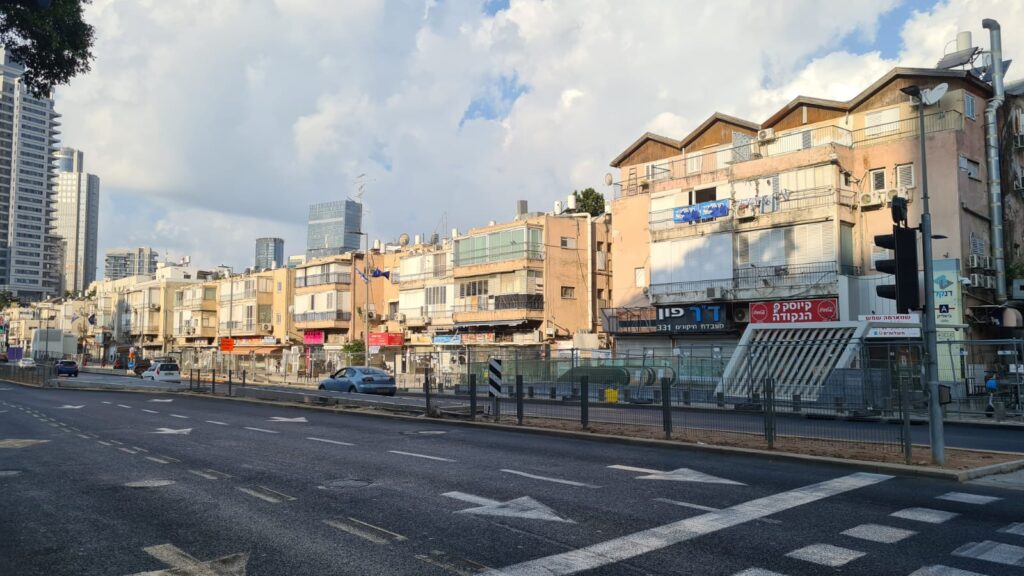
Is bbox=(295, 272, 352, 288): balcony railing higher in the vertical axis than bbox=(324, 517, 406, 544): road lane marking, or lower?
higher

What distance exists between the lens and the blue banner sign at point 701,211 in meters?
39.5

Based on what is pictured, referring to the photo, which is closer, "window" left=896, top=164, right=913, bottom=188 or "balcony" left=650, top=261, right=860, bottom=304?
"balcony" left=650, top=261, right=860, bottom=304

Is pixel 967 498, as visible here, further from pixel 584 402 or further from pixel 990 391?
pixel 990 391

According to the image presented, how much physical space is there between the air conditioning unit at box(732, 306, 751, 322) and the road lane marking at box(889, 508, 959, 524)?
3063cm

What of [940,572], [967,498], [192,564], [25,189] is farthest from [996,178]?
[25,189]

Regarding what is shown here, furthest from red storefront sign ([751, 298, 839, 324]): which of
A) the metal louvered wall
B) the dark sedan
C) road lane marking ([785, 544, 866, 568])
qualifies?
road lane marking ([785, 544, 866, 568])

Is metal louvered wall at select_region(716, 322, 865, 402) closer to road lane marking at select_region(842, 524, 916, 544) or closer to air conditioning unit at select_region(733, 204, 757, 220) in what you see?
road lane marking at select_region(842, 524, 916, 544)

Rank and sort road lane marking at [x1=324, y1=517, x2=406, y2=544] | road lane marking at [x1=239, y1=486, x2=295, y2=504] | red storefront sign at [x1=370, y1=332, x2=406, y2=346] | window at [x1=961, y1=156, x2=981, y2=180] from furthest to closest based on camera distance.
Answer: red storefront sign at [x1=370, y1=332, x2=406, y2=346], window at [x1=961, y1=156, x2=981, y2=180], road lane marking at [x1=239, y1=486, x2=295, y2=504], road lane marking at [x1=324, y1=517, x2=406, y2=544]

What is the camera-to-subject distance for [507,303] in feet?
174

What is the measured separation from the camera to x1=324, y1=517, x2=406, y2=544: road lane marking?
727 cm

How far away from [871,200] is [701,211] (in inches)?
324

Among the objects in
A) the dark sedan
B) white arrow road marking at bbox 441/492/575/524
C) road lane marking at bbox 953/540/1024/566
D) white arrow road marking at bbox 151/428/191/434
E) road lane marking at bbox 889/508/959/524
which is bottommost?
white arrow road marking at bbox 151/428/191/434

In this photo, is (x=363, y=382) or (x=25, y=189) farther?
(x=25, y=189)

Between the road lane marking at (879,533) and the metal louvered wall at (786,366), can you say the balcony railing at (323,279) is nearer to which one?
the metal louvered wall at (786,366)
